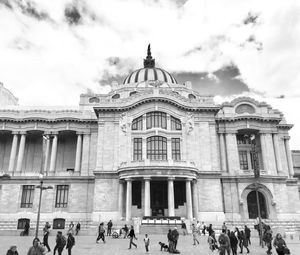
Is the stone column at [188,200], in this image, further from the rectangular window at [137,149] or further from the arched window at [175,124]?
the arched window at [175,124]

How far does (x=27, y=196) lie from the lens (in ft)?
159

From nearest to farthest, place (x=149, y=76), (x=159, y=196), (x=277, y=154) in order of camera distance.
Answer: (x=159, y=196) < (x=277, y=154) < (x=149, y=76)

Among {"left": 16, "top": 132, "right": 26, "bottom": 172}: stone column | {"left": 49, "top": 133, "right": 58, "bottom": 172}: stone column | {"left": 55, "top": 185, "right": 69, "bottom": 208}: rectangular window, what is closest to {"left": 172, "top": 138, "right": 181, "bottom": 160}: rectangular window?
{"left": 55, "top": 185, "right": 69, "bottom": 208}: rectangular window

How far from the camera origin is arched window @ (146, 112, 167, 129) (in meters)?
47.4

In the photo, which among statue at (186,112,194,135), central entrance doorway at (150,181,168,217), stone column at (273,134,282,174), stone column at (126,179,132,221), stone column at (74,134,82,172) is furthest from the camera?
stone column at (74,134,82,172)

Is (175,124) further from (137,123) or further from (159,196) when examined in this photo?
(159,196)

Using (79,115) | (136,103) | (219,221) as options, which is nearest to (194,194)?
(219,221)

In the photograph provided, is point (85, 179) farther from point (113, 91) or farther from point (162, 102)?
point (113, 91)

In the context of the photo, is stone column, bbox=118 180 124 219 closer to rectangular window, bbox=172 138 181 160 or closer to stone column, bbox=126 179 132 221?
stone column, bbox=126 179 132 221

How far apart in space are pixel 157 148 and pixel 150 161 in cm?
472

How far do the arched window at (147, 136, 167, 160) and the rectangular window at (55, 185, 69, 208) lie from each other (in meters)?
15.2

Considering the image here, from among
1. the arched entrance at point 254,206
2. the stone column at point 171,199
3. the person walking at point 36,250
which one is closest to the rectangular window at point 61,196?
the stone column at point 171,199

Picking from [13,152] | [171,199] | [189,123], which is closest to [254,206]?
[171,199]

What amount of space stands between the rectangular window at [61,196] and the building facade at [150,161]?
156mm
